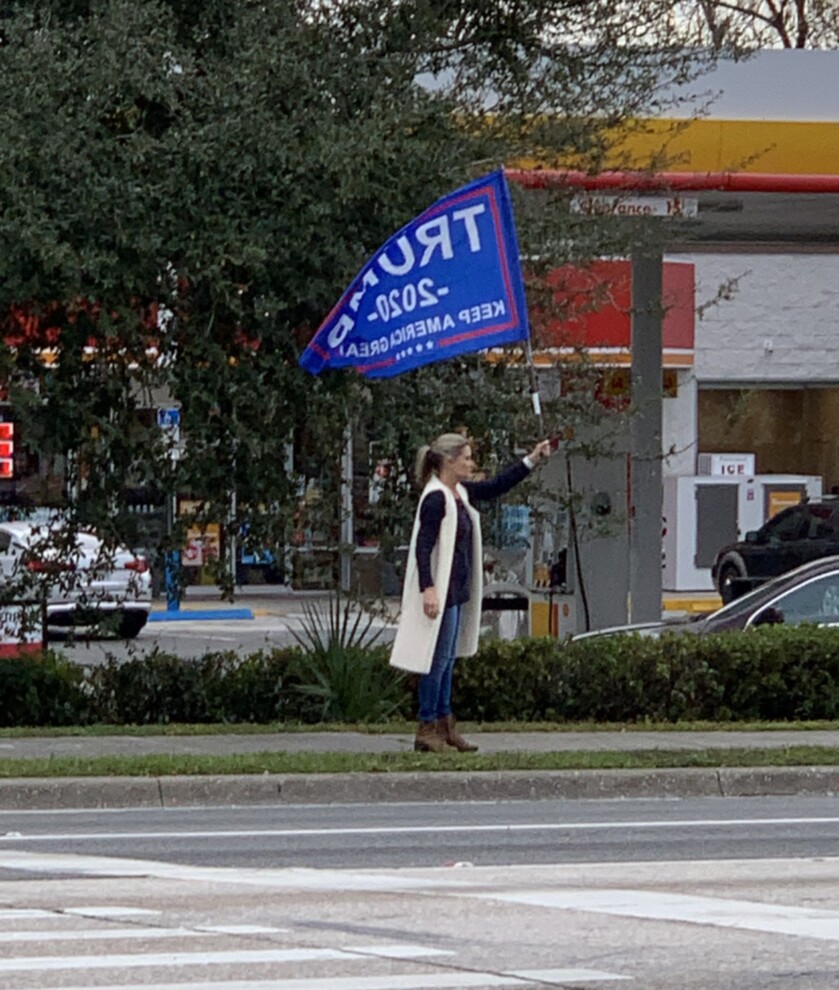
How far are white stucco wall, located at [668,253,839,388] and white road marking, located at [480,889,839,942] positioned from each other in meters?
31.4

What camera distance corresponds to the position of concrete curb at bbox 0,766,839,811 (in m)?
11.6

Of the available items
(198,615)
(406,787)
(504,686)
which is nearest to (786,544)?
(198,615)

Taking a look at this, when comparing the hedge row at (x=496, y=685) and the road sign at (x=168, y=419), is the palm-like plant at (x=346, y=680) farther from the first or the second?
the road sign at (x=168, y=419)

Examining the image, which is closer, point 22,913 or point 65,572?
point 22,913

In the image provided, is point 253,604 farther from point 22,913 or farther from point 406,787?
point 22,913

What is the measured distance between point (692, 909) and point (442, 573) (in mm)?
4851

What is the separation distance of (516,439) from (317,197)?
2.48 meters

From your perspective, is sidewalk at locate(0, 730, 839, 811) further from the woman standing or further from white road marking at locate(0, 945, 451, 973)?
white road marking at locate(0, 945, 451, 973)

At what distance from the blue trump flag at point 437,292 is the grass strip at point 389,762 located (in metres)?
2.77

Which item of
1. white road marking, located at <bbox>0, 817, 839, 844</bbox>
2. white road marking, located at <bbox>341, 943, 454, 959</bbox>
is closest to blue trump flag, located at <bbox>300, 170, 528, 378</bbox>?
white road marking, located at <bbox>0, 817, 839, 844</bbox>

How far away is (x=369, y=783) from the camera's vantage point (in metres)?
11.8

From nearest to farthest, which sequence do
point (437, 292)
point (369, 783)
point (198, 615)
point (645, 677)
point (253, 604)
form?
point (369, 783), point (437, 292), point (645, 677), point (198, 615), point (253, 604)

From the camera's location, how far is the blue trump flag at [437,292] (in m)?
13.8

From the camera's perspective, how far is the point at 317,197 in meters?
14.4
